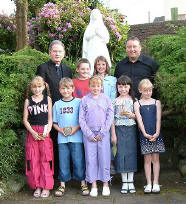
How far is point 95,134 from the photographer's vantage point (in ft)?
14.8

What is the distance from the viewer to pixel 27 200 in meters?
4.42

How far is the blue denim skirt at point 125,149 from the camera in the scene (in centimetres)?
463

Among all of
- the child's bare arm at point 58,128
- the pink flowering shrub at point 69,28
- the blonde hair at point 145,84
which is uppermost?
the pink flowering shrub at point 69,28

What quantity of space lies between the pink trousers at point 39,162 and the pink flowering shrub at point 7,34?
10.1 metres

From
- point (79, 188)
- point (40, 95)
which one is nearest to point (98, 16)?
point (40, 95)

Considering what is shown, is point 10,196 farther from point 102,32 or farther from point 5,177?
point 102,32

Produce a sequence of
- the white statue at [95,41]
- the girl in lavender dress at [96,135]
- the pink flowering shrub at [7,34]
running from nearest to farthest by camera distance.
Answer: the girl in lavender dress at [96,135], the white statue at [95,41], the pink flowering shrub at [7,34]

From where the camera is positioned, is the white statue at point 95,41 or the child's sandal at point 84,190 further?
the white statue at point 95,41

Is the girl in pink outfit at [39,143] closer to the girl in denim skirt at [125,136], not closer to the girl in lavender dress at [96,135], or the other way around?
the girl in lavender dress at [96,135]

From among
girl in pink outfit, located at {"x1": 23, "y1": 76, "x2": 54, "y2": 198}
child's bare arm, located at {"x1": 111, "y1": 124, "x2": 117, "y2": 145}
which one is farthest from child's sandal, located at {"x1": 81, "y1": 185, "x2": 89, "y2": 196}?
child's bare arm, located at {"x1": 111, "y1": 124, "x2": 117, "y2": 145}

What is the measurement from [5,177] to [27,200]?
0.46m

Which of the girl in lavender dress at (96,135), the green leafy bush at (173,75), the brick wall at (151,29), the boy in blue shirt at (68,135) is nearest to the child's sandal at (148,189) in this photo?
the girl in lavender dress at (96,135)

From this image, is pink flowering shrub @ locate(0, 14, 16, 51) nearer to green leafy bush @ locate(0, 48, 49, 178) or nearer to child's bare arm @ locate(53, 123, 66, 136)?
green leafy bush @ locate(0, 48, 49, 178)

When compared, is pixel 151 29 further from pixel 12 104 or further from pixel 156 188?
pixel 156 188
